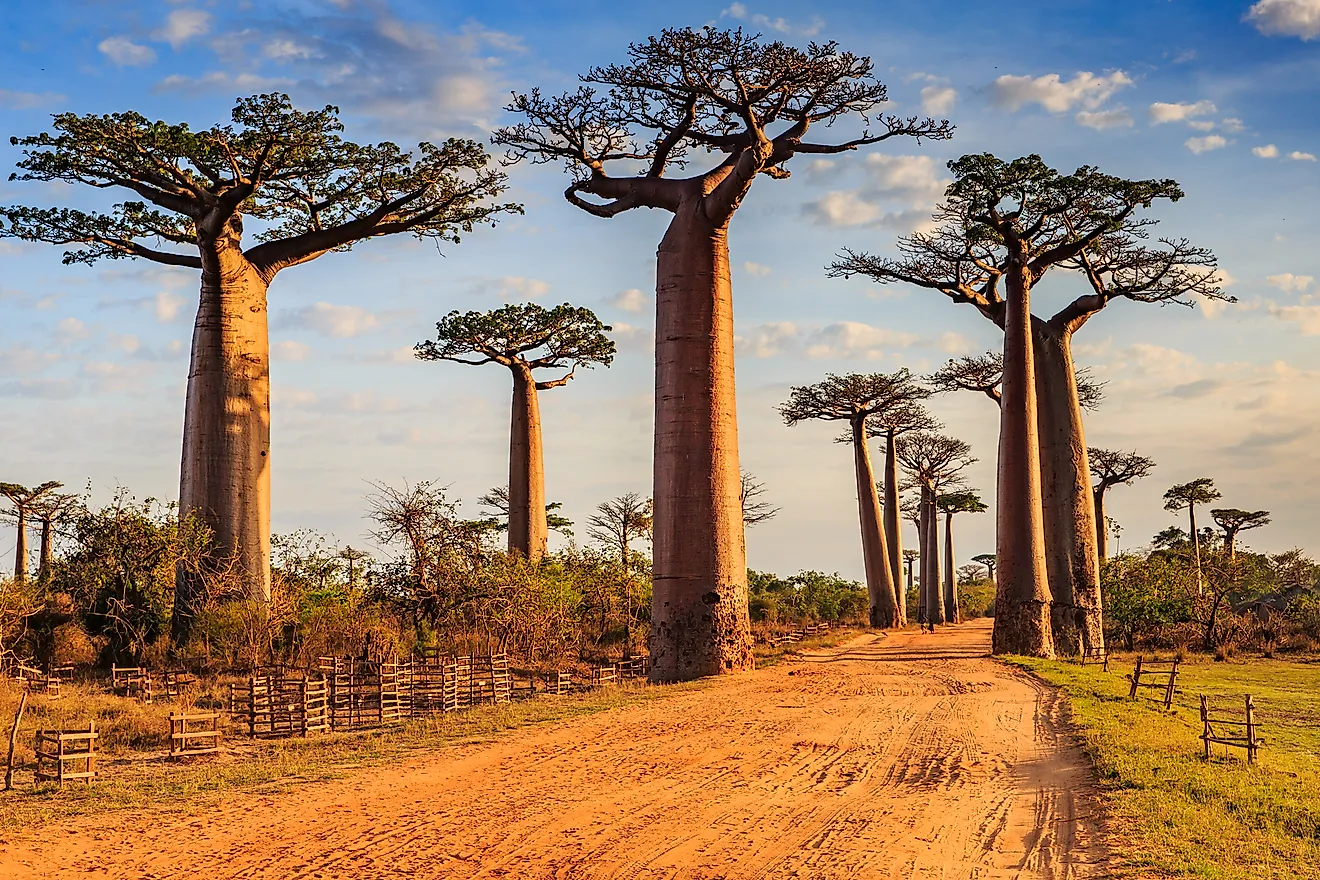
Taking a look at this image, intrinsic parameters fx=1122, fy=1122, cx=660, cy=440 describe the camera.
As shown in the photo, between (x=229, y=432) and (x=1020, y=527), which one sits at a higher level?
(x=229, y=432)

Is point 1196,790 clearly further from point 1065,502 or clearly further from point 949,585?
point 949,585

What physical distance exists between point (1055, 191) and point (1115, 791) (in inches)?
462

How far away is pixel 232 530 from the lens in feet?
47.7

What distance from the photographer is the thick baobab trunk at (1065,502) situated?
1734cm

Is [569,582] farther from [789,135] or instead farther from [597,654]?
[789,135]

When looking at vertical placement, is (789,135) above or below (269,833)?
above

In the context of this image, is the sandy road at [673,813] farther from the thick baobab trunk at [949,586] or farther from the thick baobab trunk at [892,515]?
the thick baobab trunk at [949,586]

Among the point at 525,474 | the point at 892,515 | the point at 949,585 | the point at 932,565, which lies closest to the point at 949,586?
the point at 949,585

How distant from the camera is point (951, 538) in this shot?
40.2 metres

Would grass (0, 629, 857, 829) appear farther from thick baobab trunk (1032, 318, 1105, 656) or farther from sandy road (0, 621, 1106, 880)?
thick baobab trunk (1032, 318, 1105, 656)

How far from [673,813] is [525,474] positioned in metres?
16.4

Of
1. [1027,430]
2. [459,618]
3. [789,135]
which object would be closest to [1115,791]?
[789,135]

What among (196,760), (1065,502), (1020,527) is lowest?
(196,760)

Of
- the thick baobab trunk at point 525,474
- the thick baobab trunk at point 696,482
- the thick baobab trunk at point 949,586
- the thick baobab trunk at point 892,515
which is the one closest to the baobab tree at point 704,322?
the thick baobab trunk at point 696,482
